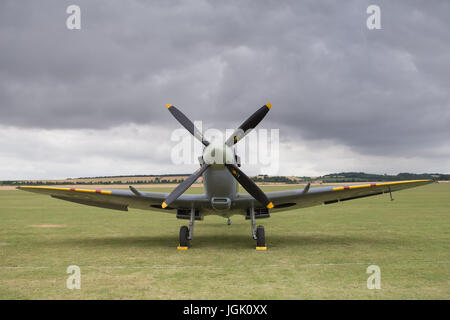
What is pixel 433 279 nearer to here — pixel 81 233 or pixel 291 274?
pixel 291 274

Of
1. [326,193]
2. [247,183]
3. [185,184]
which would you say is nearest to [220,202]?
[247,183]

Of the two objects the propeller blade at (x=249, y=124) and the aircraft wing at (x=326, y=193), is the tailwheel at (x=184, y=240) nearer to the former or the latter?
the aircraft wing at (x=326, y=193)

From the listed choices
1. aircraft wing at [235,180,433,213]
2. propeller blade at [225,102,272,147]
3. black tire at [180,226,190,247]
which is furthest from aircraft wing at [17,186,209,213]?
propeller blade at [225,102,272,147]

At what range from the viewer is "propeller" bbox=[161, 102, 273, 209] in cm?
1059

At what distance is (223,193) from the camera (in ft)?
37.2

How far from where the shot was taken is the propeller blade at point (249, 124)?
11266mm

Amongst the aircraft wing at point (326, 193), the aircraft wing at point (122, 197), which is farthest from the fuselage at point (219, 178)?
the aircraft wing at point (122, 197)

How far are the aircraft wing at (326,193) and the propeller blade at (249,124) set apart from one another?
6.42ft

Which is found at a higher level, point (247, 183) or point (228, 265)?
point (247, 183)

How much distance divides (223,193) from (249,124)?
2340 mm

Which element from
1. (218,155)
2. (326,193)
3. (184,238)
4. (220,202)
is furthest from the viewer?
(326,193)

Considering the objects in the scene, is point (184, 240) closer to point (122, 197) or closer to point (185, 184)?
point (185, 184)

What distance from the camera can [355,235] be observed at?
13992 millimetres
